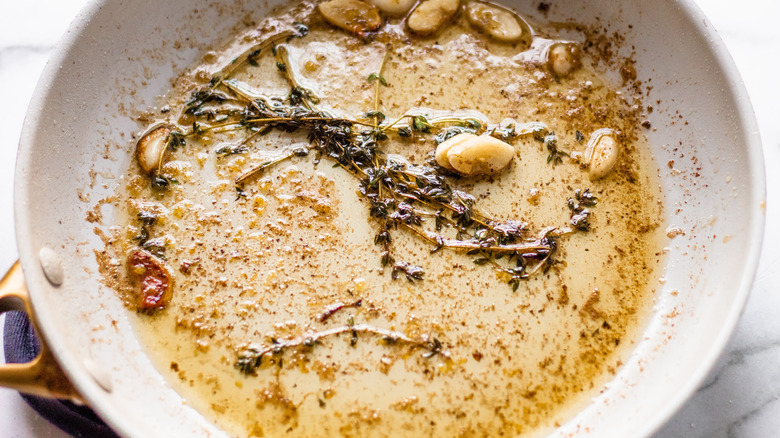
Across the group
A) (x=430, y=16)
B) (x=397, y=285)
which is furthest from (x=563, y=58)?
(x=397, y=285)

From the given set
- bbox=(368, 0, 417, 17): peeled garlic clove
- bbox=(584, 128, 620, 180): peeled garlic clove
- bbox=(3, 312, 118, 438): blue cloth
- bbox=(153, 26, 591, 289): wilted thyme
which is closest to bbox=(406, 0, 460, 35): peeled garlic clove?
bbox=(368, 0, 417, 17): peeled garlic clove

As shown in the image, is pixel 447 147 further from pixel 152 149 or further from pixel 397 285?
pixel 152 149

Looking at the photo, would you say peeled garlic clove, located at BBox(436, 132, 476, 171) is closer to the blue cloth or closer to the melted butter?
the melted butter

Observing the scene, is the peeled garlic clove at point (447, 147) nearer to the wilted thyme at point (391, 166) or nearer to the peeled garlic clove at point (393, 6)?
the wilted thyme at point (391, 166)

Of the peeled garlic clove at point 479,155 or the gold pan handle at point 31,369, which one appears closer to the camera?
the gold pan handle at point 31,369

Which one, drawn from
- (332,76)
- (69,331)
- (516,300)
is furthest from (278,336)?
(332,76)

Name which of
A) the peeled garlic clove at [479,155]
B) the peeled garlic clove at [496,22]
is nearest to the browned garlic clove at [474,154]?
the peeled garlic clove at [479,155]
